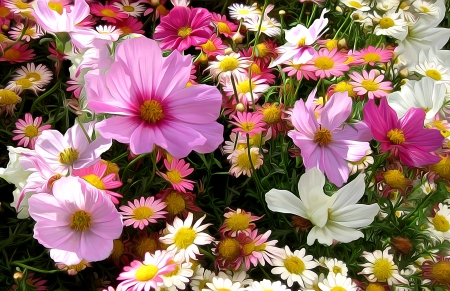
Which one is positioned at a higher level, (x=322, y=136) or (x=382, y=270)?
(x=322, y=136)

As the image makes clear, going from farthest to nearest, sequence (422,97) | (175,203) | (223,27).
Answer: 1. (223,27)
2. (422,97)
3. (175,203)

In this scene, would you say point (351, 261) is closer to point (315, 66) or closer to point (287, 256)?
point (287, 256)

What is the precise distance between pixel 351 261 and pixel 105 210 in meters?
0.31

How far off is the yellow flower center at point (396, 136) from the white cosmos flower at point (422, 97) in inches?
5.1

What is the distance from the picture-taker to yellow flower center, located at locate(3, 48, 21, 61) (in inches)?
30.7

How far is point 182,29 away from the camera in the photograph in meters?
0.79

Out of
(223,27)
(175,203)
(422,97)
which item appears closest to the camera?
(175,203)

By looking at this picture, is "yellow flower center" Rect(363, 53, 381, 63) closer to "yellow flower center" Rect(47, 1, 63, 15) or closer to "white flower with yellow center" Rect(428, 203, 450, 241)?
"white flower with yellow center" Rect(428, 203, 450, 241)

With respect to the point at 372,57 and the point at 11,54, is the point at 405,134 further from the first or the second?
the point at 11,54

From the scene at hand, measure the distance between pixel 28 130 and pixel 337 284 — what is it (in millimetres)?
447

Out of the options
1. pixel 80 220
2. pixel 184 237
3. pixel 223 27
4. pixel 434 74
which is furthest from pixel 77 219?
pixel 434 74

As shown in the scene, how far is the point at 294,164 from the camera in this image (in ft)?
2.31

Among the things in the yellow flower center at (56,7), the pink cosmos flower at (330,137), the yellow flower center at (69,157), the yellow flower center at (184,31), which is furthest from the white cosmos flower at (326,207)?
the yellow flower center at (56,7)

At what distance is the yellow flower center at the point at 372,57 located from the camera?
0.78 m
